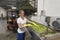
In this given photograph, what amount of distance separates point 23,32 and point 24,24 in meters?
0.41

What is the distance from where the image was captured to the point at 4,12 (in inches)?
1299

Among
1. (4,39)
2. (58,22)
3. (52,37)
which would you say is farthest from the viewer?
(4,39)

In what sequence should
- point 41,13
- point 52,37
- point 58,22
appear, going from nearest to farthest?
point 52,37 < point 58,22 < point 41,13

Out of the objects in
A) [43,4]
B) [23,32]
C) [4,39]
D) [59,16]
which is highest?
[43,4]

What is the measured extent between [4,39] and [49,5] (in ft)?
17.2

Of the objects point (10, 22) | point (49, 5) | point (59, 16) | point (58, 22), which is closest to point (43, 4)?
point (49, 5)

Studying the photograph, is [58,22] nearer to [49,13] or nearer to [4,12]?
[49,13]

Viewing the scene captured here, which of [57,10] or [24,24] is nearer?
[24,24]

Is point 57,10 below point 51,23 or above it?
above

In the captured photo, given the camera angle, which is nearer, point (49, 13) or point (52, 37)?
point (52, 37)

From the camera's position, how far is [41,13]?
23.8ft

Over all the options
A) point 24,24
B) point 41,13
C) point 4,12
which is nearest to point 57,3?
point 41,13

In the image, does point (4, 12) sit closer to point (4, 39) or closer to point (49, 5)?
point (4, 39)

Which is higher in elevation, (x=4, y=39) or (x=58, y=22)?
(x=58, y=22)
